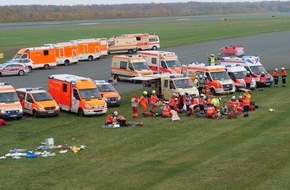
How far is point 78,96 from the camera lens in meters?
38.2

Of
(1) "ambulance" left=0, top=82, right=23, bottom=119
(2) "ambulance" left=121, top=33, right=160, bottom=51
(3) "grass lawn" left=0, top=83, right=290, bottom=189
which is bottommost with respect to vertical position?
(3) "grass lawn" left=0, top=83, right=290, bottom=189

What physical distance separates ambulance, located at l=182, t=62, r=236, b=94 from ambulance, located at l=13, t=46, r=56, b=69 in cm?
2475

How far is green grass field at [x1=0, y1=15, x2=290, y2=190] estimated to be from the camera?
2216 cm

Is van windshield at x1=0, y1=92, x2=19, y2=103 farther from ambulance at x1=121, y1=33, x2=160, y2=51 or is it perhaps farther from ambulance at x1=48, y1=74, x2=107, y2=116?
ambulance at x1=121, y1=33, x2=160, y2=51

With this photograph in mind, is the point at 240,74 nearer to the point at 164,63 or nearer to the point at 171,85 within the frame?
the point at 171,85

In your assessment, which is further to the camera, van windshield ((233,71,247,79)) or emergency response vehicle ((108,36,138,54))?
emergency response vehicle ((108,36,138,54))

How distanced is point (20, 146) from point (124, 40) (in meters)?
54.6

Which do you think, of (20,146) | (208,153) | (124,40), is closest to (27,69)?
(124,40)

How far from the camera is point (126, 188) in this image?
21406mm

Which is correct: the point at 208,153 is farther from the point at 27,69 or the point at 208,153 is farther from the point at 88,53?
the point at 88,53

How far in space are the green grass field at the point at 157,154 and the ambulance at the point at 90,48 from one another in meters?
36.4

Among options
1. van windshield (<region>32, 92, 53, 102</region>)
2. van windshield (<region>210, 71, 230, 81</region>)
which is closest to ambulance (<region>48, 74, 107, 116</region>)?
van windshield (<region>32, 92, 53, 102</region>)

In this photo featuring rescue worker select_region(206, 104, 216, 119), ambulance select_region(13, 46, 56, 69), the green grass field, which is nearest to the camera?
the green grass field

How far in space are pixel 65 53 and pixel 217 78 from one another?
28.5 meters
